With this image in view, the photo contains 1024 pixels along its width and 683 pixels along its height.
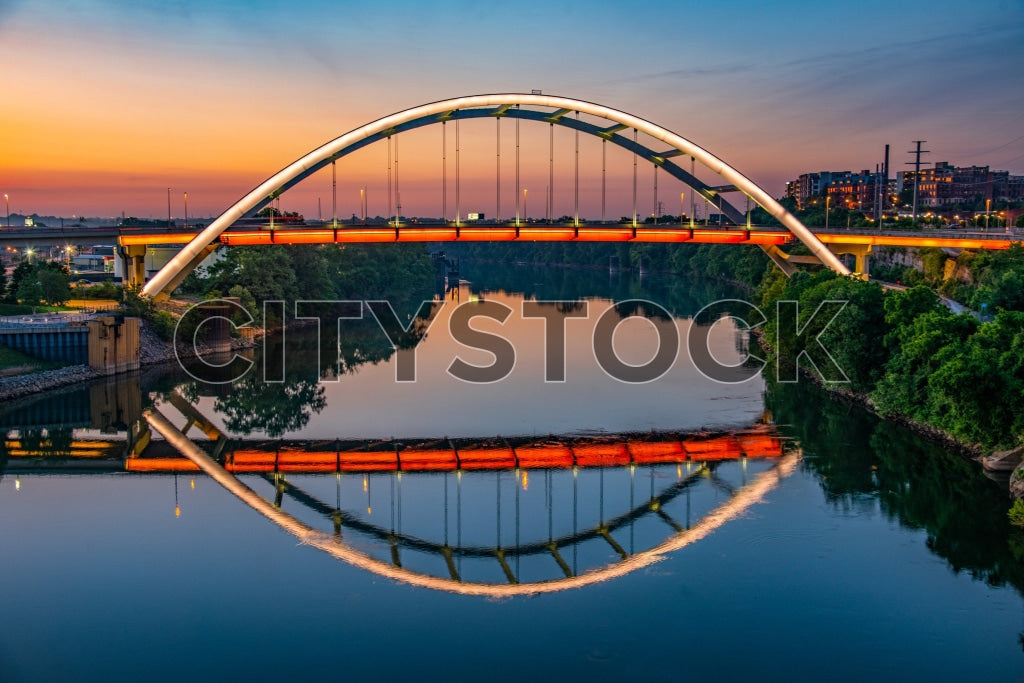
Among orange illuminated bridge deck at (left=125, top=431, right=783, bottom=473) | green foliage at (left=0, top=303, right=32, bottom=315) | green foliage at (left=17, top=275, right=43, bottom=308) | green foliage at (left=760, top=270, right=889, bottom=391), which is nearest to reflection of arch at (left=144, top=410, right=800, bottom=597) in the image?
orange illuminated bridge deck at (left=125, top=431, right=783, bottom=473)

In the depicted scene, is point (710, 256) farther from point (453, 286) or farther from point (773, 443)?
point (773, 443)

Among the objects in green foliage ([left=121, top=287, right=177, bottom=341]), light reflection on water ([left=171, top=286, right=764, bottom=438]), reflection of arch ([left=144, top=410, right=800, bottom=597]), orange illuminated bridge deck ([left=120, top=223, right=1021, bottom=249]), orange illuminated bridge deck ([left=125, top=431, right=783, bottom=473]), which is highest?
orange illuminated bridge deck ([left=120, top=223, right=1021, bottom=249])

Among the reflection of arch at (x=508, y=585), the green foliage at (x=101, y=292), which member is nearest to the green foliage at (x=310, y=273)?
the green foliage at (x=101, y=292)

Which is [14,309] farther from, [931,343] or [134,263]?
[931,343]

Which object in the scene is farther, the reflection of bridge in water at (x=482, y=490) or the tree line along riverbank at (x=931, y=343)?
the tree line along riverbank at (x=931, y=343)

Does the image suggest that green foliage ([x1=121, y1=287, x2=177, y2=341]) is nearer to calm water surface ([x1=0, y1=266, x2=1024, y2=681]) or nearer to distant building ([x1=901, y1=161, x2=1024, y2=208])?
calm water surface ([x1=0, y1=266, x2=1024, y2=681])

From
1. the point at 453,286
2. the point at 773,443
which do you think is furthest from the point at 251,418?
the point at 453,286

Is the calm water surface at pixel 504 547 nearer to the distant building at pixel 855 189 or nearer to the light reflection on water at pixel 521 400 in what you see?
the light reflection on water at pixel 521 400
